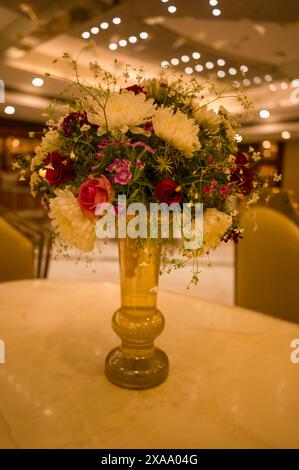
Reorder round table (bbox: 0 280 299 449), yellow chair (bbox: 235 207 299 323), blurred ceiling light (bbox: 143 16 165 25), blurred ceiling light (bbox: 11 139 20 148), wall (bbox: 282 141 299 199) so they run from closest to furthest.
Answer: round table (bbox: 0 280 299 449) → yellow chair (bbox: 235 207 299 323) → blurred ceiling light (bbox: 143 16 165 25) → blurred ceiling light (bbox: 11 139 20 148) → wall (bbox: 282 141 299 199)

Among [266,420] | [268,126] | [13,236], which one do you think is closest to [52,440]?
[266,420]

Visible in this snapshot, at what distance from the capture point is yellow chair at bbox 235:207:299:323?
57.1 inches

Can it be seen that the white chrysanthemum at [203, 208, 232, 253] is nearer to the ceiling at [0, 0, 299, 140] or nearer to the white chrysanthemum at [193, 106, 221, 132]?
the white chrysanthemum at [193, 106, 221, 132]

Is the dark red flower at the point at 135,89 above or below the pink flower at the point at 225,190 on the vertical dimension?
above

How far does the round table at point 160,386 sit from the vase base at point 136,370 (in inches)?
0.7

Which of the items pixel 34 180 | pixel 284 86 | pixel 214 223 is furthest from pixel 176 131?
pixel 284 86

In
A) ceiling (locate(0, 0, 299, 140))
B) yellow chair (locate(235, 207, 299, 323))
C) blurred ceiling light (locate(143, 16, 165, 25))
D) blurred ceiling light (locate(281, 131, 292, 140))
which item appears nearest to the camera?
yellow chair (locate(235, 207, 299, 323))

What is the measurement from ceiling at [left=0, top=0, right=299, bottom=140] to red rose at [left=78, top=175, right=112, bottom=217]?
17.5 inches

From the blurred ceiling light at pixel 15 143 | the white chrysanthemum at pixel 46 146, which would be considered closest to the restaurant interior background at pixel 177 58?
the white chrysanthemum at pixel 46 146

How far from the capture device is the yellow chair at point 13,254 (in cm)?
195

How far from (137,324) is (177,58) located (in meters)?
1.52

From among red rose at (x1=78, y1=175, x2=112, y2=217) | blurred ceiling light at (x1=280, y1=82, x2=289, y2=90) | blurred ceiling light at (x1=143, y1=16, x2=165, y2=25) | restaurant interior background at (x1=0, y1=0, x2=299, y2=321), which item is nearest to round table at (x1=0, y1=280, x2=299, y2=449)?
restaurant interior background at (x1=0, y1=0, x2=299, y2=321)

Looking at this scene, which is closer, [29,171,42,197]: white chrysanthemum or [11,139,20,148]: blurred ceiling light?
[29,171,42,197]: white chrysanthemum

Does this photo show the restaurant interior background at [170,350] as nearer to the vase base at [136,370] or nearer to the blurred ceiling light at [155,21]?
the vase base at [136,370]
